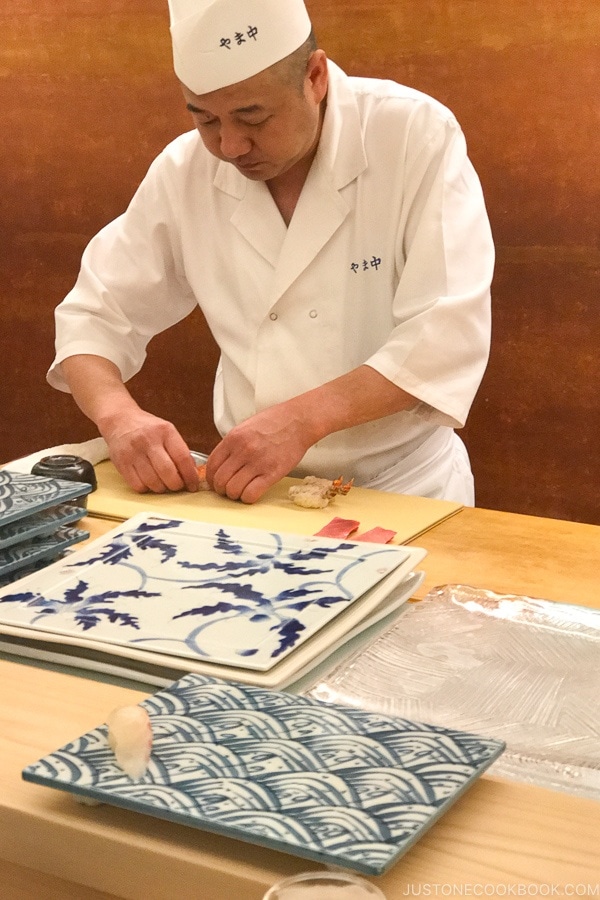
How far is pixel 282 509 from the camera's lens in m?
1.67

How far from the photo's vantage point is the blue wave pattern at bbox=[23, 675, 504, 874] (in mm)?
723

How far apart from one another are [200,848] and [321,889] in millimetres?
201

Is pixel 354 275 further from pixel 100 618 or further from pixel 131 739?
pixel 131 739

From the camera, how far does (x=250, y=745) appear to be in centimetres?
85

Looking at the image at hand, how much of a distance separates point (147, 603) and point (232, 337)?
3.48ft

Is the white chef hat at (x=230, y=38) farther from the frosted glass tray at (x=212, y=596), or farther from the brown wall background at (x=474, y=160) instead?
the brown wall background at (x=474, y=160)

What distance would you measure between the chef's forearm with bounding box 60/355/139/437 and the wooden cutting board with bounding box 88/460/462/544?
0.21 meters

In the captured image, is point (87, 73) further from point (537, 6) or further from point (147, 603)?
point (147, 603)

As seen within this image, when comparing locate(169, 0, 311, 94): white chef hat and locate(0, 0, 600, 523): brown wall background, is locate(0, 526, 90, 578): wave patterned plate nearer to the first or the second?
locate(169, 0, 311, 94): white chef hat

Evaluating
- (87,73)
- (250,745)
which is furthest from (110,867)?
(87,73)

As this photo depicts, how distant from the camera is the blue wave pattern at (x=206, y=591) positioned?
1.07 m

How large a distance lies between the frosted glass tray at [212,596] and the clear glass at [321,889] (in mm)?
395

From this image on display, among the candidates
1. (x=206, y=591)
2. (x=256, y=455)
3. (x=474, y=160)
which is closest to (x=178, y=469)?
(x=256, y=455)

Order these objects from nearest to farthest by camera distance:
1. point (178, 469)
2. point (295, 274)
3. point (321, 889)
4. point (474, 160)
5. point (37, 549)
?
1. point (321, 889)
2. point (37, 549)
3. point (178, 469)
4. point (295, 274)
5. point (474, 160)
